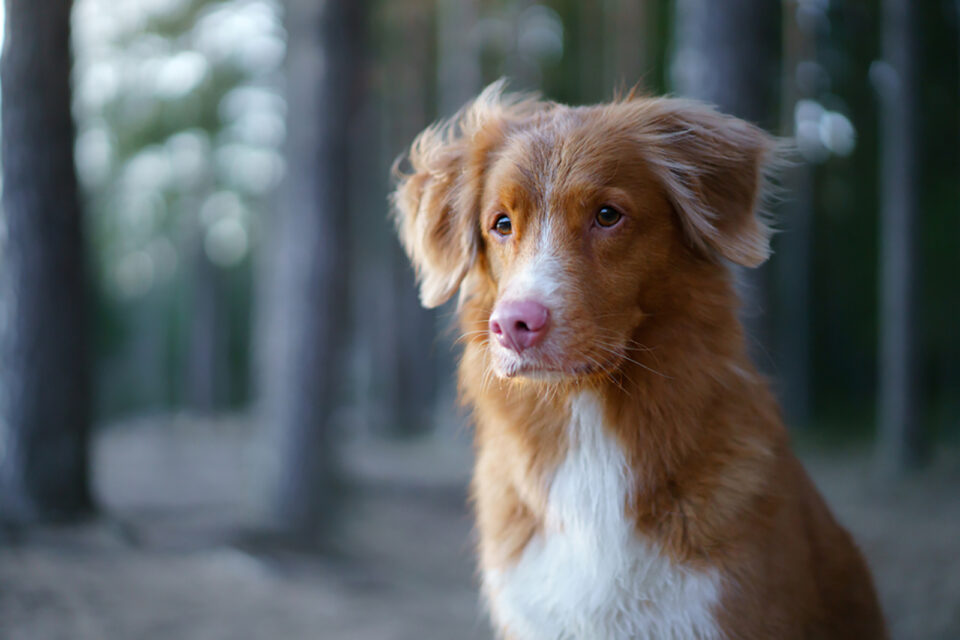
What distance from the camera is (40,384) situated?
566 cm

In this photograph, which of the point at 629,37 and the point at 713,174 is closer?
the point at 713,174

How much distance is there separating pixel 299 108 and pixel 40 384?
346 cm

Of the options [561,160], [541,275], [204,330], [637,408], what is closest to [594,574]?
[637,408]

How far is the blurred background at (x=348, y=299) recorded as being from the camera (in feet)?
17.0

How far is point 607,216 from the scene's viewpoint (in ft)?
8.50

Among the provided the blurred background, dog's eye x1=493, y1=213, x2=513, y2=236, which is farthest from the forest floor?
dog's eye x1=493, y1=213, x2=513, y2=236

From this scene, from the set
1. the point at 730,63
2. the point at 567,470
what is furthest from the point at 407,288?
the point at 567,470

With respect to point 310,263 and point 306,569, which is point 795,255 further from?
point 306,569

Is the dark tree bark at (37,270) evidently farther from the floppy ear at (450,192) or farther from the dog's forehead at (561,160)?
the dog's forehead at (561,160)

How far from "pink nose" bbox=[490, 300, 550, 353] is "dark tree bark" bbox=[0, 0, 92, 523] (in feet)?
16.2

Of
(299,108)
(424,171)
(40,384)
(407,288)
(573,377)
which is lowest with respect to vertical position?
(407,288)

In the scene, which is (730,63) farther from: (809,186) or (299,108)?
(809,186)

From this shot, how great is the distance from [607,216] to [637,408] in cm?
71

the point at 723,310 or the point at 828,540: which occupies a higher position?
the point at 723,310
